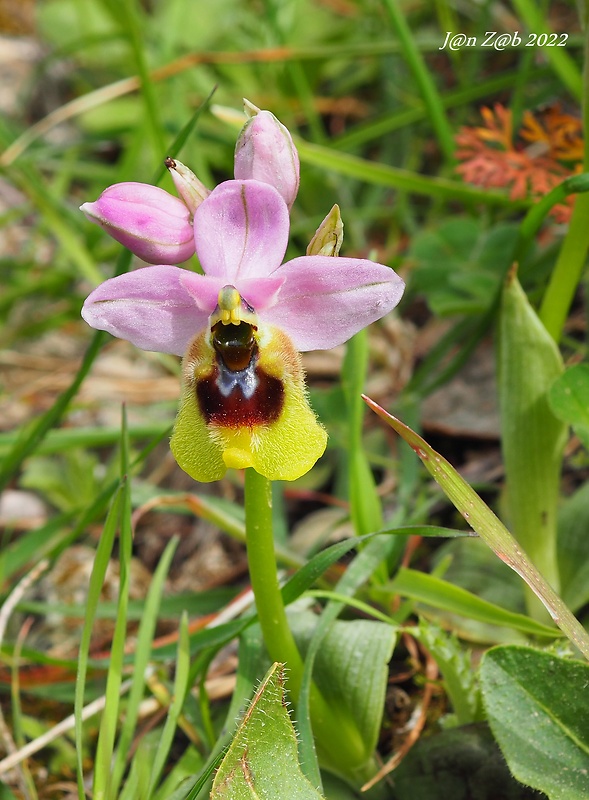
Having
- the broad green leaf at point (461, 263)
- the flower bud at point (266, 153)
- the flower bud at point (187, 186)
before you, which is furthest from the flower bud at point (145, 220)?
the broad green leaf at point (461, 263)

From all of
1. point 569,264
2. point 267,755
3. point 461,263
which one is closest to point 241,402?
point 267,755

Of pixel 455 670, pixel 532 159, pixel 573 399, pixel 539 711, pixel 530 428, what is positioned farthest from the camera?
pixel 532 159

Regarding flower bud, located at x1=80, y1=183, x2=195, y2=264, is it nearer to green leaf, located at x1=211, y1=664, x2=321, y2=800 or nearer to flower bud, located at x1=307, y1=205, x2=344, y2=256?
flower bud, located at x1=307, y1=205, x2=344, y2=256

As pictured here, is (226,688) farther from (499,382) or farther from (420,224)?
(420,224)

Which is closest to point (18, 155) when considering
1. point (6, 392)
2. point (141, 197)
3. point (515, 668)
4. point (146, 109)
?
point (146, 109)

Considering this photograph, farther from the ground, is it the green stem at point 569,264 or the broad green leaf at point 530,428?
the green stem at point 569,264

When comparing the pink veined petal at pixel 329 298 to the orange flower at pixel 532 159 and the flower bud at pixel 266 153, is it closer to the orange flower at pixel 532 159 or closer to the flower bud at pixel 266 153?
A: the flower bud at pixel 266 153

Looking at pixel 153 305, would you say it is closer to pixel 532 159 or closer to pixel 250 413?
pixel 250 413
